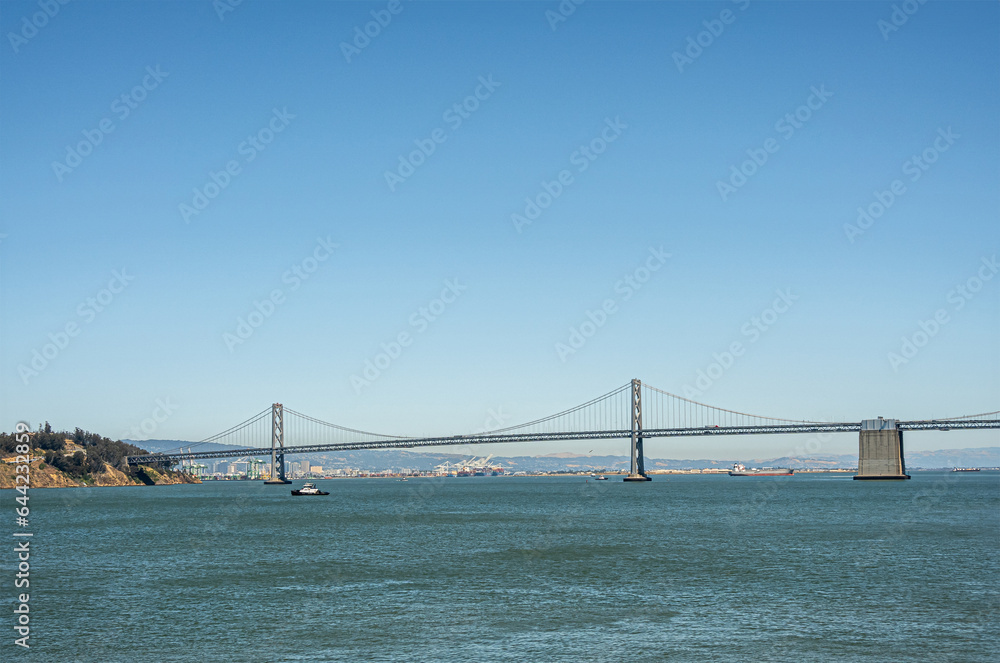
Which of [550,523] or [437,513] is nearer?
[550,523]

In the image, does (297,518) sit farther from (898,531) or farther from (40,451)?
(40,451)

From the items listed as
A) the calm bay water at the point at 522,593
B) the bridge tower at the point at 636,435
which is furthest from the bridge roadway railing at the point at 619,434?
the calm bay water at the point at 522,593

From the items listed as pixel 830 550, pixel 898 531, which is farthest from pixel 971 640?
pixel 898 531

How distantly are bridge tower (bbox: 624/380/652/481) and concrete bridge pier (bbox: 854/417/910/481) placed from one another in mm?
35627

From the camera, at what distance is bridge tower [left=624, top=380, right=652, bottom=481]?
517ft

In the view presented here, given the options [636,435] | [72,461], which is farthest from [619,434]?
[72,461]

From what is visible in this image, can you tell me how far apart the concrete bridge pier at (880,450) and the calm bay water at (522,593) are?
7808cm

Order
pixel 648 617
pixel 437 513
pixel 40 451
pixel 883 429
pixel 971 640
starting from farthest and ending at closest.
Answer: pixel 40 451 < pixel 883 429 < pixel 437 513 < pixel 648 617 < pixel 971 640

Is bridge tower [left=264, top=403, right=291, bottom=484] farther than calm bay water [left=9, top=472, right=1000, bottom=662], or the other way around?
bridge tower [left=264, top=403, right=291, bottom=484]

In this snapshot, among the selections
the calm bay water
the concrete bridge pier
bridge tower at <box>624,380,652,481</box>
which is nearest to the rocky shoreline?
bridge tower at <box>624,380,652,481</box>

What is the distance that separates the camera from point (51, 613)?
91.6 feet

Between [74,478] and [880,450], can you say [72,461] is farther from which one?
[880,450]

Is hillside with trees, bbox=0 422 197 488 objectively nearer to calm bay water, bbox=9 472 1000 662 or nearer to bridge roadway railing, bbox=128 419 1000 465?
bridge roadway railing, bbox=128 419 1000 465

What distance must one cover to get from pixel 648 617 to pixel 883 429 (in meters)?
Result: 119
